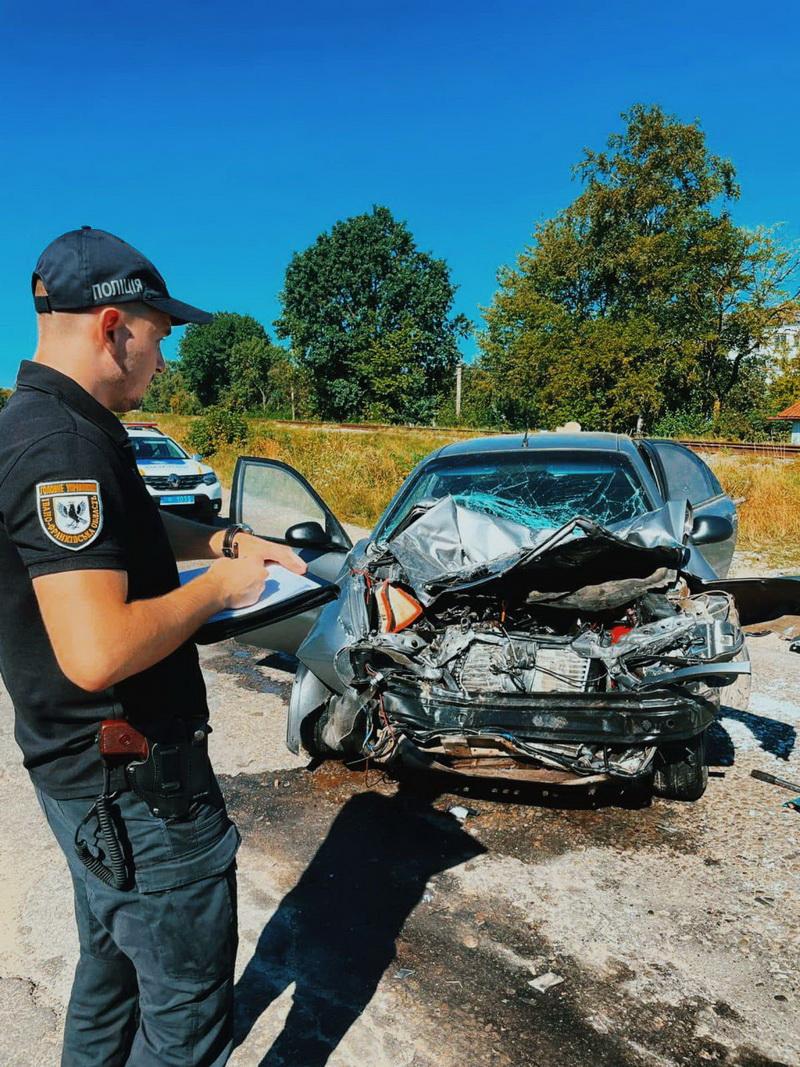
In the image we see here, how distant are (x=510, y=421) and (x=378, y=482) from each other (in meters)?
29.2

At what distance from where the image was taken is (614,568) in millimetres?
3375

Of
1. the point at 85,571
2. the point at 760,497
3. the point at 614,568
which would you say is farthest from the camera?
the point at 760,497

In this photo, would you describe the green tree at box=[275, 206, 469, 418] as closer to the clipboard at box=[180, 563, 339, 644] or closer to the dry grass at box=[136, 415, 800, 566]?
the dry grass at box=[136, 415, 800, 566]

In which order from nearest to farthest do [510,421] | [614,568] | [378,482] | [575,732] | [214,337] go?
[575,732] → [614,568] → [378,482] → [510,421] → [214,337]

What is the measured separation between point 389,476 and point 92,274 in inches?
531

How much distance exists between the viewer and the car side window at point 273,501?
4176mm

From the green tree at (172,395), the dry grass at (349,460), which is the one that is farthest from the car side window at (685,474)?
the green tree at (172,395)

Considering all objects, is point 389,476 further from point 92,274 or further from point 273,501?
point 92,274

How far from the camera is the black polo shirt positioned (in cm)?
119

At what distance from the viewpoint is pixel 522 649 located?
10.6ft

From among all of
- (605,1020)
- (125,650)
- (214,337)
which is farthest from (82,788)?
(214,337)

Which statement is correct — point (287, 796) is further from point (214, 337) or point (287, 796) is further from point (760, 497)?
point (214, 337)

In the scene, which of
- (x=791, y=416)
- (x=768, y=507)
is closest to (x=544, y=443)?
(x=768, y=507)

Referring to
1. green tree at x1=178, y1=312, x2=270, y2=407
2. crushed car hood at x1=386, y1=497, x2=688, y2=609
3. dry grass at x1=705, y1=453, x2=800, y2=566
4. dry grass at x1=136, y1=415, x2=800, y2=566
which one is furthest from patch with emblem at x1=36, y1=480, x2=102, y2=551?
green tree at x1=178, y1=312, x2=270, y2=407
